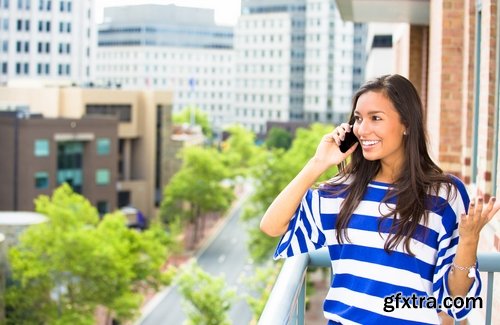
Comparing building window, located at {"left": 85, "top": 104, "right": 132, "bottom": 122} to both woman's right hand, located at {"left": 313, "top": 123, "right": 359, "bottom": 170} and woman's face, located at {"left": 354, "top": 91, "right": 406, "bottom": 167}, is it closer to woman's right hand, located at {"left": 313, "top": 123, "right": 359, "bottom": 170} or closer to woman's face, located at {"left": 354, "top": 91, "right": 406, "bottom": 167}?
woman's right hand, located at {"left": 313, "top": 123, "right": 359, "bottom": 170}

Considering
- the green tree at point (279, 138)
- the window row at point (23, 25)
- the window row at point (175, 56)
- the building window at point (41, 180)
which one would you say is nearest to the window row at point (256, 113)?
the window row at point (175, 56)

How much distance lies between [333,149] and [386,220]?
39 centimetres

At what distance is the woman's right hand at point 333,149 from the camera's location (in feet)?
9.16

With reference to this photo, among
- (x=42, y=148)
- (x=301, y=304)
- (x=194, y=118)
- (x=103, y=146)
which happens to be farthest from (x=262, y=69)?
(x=301, y=304)

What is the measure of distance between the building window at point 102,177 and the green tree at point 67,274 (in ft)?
59.2

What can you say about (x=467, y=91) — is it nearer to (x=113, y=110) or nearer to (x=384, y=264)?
(x=384, y=264)

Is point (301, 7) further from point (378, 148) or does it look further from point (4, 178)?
point (378, 148)

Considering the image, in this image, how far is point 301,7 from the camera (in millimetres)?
106812

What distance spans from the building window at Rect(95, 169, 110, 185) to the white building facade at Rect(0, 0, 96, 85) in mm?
31137

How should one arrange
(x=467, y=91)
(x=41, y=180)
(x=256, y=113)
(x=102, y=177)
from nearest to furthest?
(x=467, y=91), (x=41, y=180), (x=102, y=177), (x=256, y=113)

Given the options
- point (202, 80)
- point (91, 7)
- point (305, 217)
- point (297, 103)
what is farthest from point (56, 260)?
point (202, 80)

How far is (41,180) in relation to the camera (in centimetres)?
4462

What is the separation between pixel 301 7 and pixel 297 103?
40.6 ft

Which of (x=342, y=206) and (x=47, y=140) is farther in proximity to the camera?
(x=47, y=140)
